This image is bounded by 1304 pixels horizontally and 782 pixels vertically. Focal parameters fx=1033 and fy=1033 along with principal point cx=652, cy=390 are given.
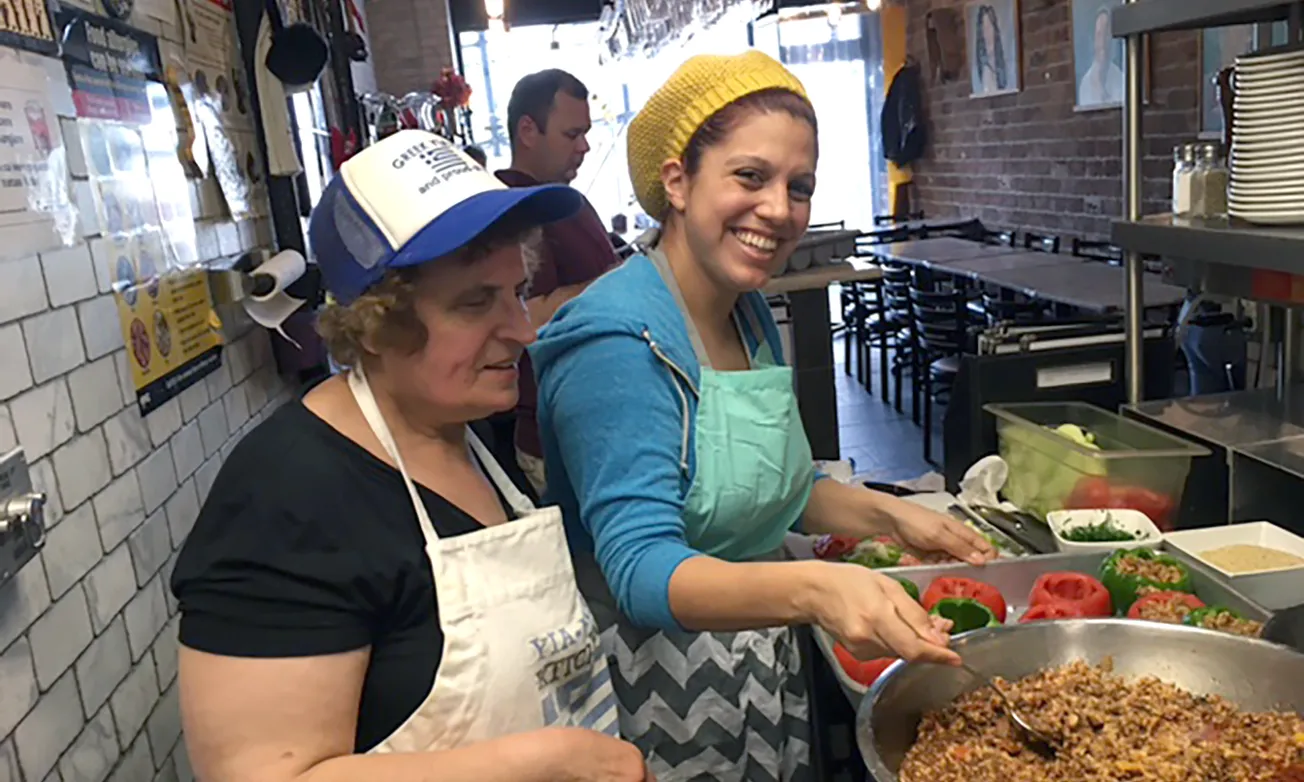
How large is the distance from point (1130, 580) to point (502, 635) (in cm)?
108

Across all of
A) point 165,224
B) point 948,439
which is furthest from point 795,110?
point 165,224

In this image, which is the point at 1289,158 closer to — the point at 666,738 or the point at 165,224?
the point at 666,738

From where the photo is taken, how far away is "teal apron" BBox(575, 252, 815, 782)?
5.08ft

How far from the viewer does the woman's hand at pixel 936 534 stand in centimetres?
184

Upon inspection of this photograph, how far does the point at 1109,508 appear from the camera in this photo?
2.00 m

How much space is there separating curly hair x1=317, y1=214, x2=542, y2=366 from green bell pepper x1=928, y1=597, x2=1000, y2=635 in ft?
2.98

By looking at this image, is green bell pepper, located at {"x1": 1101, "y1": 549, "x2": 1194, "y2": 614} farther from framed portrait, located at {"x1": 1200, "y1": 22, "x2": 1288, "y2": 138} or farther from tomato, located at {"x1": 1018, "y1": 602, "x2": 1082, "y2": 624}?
framed portrait, located at {"x1": 1200, "y1": 22, "x2": 1288, "y2": 138}

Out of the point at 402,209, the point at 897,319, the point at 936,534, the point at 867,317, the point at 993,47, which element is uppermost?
the point at 993,47

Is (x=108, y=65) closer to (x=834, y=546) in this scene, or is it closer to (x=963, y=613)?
(x=834, y=546)

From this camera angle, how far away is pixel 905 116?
28.6 ft

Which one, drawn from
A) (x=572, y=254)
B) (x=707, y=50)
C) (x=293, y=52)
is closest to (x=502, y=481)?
(x=572, y=254)

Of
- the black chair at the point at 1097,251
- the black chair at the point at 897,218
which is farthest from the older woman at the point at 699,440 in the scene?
the black chair at the point at 897,218

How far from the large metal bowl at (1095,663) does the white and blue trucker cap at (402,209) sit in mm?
707

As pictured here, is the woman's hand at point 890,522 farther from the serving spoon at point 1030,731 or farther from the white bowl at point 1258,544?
the serving spoon at point 1030,731
